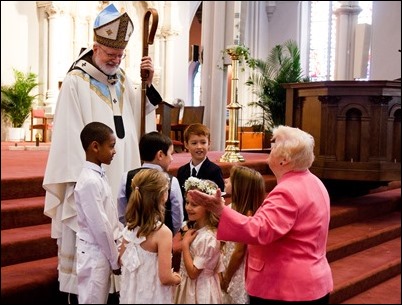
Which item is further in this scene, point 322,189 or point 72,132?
point 72,132

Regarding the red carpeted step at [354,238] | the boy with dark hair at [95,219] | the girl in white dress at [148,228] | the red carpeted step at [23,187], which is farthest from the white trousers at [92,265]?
the red carpeted step at [354,238]

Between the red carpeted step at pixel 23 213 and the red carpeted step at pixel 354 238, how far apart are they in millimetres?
2372

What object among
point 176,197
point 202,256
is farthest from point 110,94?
point 202,256

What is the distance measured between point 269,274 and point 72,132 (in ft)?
5.13

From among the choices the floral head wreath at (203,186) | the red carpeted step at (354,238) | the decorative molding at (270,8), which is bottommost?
the red carpeted step at (354,238)

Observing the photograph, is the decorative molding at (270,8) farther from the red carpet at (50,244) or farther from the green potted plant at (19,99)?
the red carpet at (50,244)

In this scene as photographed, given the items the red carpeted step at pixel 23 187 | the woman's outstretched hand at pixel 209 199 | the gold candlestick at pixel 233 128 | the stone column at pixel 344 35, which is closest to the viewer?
the woman's outstretched hand at pixel 209 199

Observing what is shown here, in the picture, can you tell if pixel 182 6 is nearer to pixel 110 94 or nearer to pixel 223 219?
pixel 110 94

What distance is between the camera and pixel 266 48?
61.6 ft

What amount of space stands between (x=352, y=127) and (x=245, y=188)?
383 centimetres

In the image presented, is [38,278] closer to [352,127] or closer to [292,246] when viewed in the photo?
[292,246]

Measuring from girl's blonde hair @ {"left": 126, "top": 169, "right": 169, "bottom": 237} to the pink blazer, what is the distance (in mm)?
471

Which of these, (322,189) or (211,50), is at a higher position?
(211,50)

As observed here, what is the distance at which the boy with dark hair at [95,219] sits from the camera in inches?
111
